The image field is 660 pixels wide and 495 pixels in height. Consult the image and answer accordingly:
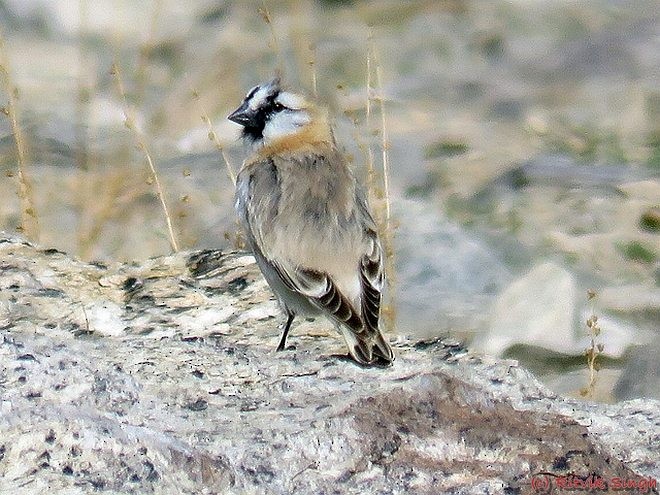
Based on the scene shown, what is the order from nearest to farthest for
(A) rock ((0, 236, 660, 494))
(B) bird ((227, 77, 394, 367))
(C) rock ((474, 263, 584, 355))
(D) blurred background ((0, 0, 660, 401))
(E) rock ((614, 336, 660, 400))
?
(A) rock ((0, 236, 660, 494))
(B) bird ((227, 77, 394, 367))
(E) rock ((614, 336, 660, 400))
(C) rock ((474, 263, 584, 355))
(D) blurred background ((0, 0, 660, 401))

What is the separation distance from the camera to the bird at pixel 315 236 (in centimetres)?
536

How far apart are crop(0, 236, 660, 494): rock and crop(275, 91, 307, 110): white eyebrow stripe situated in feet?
4.81

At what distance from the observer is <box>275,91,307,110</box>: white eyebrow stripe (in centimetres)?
655

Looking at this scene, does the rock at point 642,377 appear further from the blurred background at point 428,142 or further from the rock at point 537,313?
the rock at point 537,313

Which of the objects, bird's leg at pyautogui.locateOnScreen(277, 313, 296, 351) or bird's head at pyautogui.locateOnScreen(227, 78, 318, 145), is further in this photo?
bird's head at pyautogui.locateOnScreen(227, 78, 318, 145)

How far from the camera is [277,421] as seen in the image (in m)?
4.37

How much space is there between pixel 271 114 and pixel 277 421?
7.94ft

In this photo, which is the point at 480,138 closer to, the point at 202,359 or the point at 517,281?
the point at 517,281

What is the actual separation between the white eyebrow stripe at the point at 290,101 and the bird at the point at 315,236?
0.36 feet

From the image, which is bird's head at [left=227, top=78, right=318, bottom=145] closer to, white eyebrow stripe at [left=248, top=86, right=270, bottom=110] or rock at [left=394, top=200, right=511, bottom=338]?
white eyebrow stripe at [left=248, top=86, right=270, bottom=110]

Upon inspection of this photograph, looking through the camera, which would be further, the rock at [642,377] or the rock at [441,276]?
the rock at [441,276]

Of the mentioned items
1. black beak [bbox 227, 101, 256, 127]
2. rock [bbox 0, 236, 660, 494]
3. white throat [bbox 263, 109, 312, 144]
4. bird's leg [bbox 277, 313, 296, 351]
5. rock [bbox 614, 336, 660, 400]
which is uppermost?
black beak [bbox 227, 101, 256, 127]

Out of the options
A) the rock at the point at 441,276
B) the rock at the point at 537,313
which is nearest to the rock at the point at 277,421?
the rock at the point at 537,313

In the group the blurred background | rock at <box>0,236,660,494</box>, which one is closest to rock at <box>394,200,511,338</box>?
the blurred background
